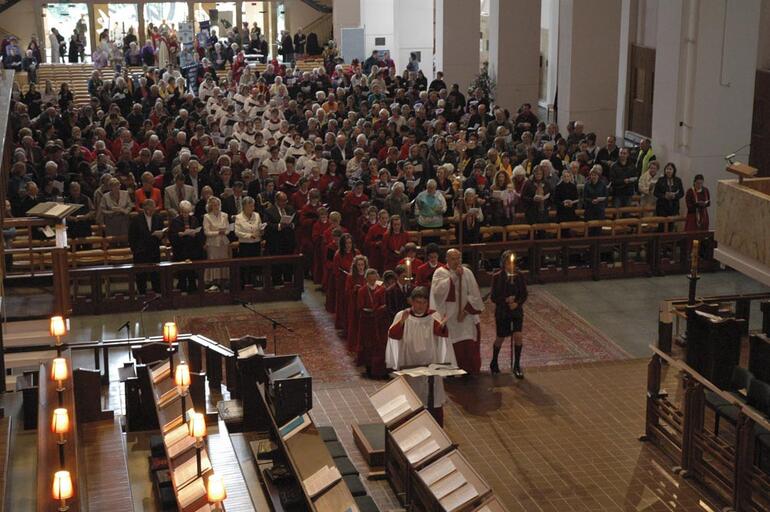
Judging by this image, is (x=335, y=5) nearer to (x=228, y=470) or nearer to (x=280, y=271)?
(x=280, y=271)

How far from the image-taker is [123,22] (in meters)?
49.3

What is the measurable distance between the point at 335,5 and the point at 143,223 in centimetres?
2880

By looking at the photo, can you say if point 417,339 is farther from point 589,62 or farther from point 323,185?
point 589,62

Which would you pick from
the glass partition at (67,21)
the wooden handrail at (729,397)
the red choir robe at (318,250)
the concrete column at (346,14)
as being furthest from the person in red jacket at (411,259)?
the glass partition at (67,21)

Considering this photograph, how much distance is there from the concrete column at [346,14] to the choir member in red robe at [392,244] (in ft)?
92.6

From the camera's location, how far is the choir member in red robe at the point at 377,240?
18.7 m

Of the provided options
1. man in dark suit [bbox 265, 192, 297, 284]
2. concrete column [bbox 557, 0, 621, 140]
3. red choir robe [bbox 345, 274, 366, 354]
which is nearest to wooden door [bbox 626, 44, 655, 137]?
concrete column [bbox 557, 0, 621, 140]

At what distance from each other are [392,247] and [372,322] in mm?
2683

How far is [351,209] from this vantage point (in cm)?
2092

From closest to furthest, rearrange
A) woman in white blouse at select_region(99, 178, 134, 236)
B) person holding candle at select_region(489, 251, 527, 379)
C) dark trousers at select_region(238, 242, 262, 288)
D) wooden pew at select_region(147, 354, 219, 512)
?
wooden pew at select_region(147, 354, 219, 512)
person holding candle at select_region(489, 251, 527, 379)
dark trousers at select_region(238, 242, 262, 288)
woman in white blouse at select_region(99, 178, 134, 236)

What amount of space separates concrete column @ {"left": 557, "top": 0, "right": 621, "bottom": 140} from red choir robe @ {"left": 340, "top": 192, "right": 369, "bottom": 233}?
28.7ft

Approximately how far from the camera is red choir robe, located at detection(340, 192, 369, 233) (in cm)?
2081

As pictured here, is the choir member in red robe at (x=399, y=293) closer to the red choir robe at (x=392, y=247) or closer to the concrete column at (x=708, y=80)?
the red choir robe at (x=392, y=247)

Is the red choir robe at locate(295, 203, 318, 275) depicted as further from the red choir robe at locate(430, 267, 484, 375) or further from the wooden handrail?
the wooden handrail
